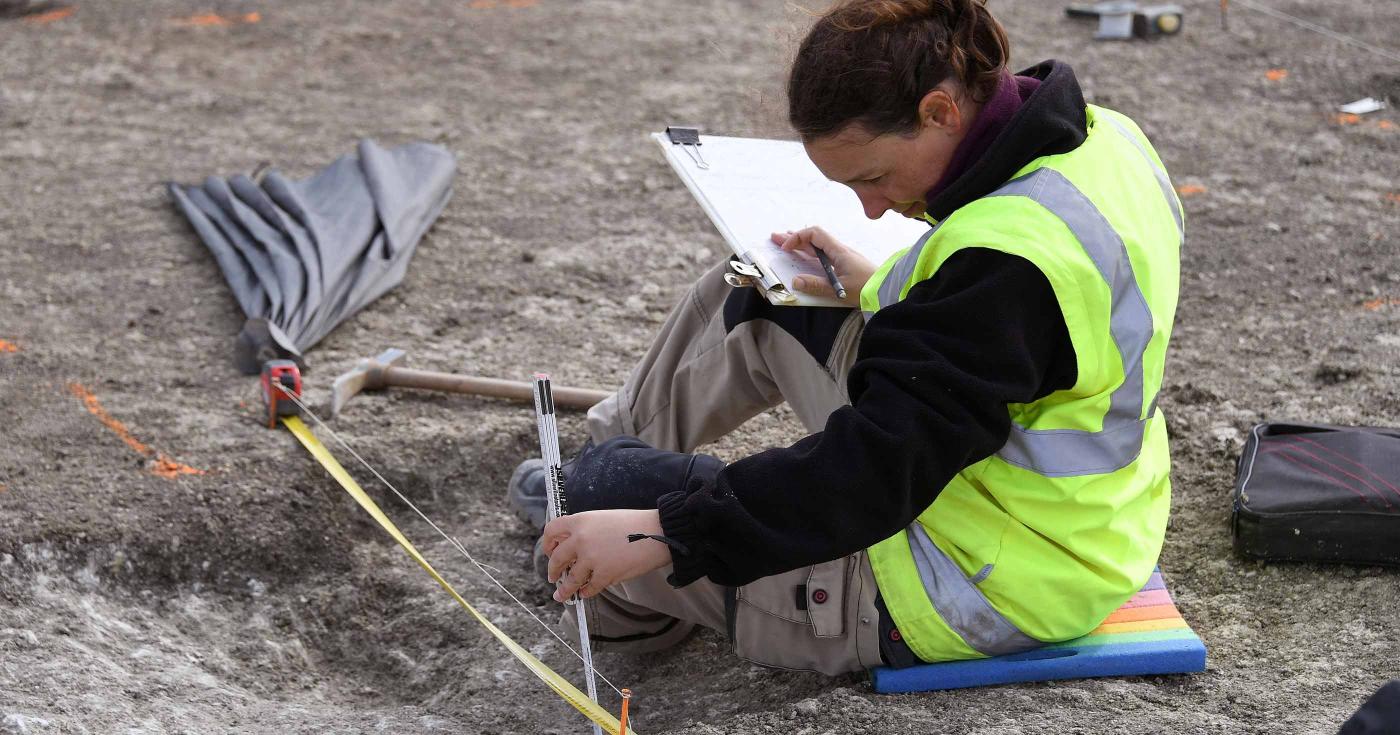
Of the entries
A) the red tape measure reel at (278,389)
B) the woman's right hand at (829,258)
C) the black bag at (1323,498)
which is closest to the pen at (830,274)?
the woman's right hand at (829,258)

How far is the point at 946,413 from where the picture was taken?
5.22 feet

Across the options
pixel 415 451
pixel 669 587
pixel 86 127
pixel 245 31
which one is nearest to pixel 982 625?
pixel 669 587

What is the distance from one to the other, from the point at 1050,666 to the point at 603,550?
77cm

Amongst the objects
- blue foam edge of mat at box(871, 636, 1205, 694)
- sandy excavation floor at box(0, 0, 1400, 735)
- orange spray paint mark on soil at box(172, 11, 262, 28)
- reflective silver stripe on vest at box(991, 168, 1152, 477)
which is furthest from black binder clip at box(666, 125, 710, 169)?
orange spray paint mark on soil at box(172, 11, 262, 28)

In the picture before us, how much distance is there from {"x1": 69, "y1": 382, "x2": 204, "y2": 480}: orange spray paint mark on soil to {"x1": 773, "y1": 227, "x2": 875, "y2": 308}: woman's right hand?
4.92ft

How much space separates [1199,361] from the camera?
3.20m

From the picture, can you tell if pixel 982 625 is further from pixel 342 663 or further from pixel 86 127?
pixel 86 127

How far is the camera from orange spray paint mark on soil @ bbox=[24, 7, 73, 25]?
616 centimetres

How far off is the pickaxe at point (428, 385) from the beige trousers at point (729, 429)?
0.48 metres

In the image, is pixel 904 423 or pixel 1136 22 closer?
pixel 904 423

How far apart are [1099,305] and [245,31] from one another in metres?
5.29

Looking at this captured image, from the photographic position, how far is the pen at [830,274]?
2.02 metres

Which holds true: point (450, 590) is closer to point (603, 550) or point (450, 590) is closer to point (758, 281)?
point (603, 550)

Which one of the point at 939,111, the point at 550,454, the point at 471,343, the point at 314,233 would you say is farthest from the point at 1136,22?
the point at 550,454
